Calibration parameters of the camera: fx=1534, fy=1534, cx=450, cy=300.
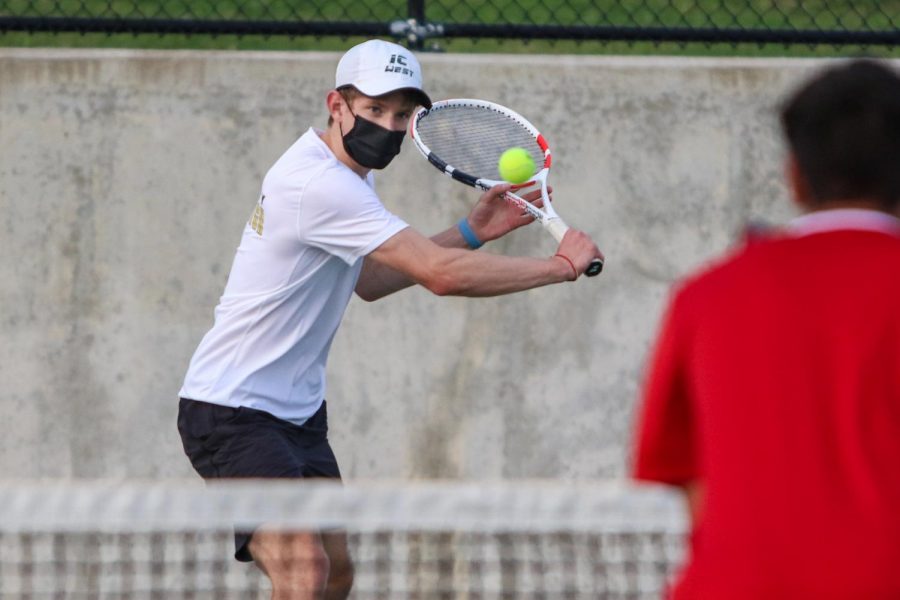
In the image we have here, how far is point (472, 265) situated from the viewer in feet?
12.9

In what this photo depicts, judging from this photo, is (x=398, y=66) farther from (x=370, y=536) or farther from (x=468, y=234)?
(x=370, y=536)

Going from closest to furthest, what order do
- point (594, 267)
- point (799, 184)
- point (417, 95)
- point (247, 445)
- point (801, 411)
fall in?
point (801, 411)
point (799, 184)
point (594, 267)
point (247, 445)
point (417, 95)

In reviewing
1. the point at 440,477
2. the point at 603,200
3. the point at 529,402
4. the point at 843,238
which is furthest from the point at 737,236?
the point at 843,238

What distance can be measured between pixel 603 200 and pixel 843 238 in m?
3.45

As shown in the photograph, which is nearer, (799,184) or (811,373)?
(811,373)

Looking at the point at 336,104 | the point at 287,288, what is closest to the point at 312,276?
the point at 287,288

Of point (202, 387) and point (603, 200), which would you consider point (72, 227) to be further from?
point (603, 200)

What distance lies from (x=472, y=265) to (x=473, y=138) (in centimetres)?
77

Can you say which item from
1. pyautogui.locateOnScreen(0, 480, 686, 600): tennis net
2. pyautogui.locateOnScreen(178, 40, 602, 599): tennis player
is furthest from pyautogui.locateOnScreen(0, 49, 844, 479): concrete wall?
pyautogui.locateOnScreen(178, 40, 602, 599): tennis player

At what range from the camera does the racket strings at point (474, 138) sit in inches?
178

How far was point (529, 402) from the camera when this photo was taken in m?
5.32

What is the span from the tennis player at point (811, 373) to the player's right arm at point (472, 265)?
1.88 m

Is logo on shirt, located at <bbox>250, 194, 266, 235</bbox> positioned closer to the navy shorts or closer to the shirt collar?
the navy shorts

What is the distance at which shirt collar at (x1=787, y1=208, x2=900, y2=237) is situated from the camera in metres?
1.89
